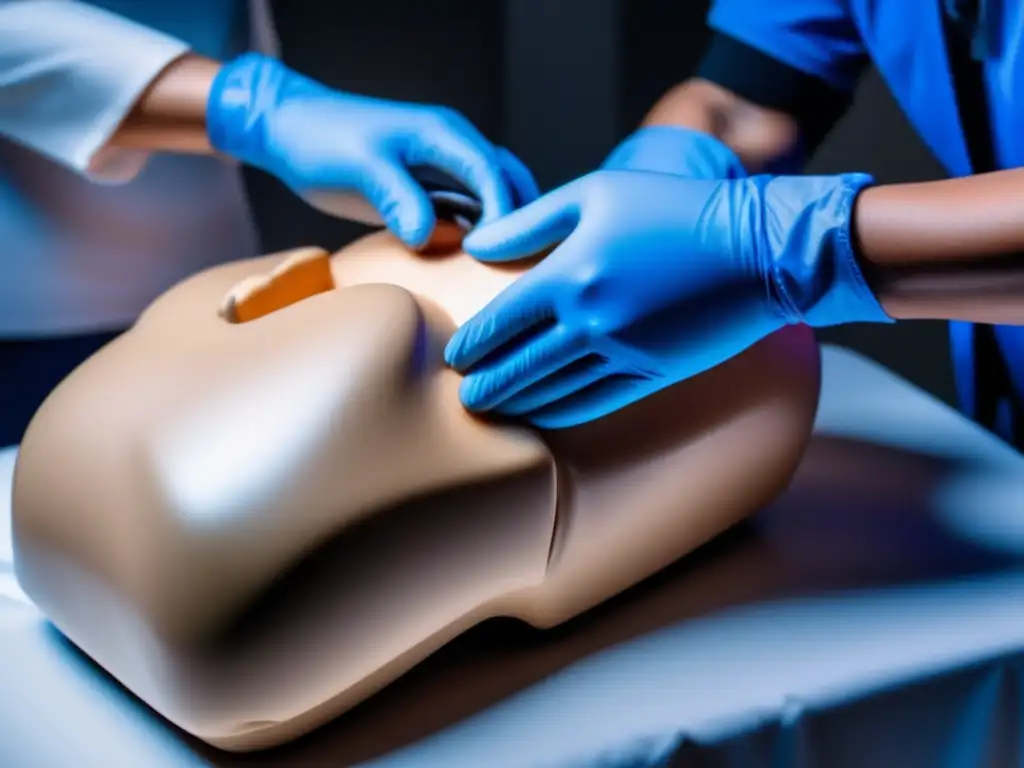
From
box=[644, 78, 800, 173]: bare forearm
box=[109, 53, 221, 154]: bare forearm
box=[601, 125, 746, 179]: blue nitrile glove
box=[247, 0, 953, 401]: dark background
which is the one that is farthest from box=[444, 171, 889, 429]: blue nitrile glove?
box=[247, 0, 953, 401]: dark background

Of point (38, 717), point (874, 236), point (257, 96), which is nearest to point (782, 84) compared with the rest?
point (874, 236)

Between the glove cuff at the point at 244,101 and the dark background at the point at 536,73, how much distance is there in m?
0.52

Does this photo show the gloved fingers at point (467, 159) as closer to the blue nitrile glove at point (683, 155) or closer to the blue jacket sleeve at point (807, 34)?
the blue nitrile glove at point (683, 155)

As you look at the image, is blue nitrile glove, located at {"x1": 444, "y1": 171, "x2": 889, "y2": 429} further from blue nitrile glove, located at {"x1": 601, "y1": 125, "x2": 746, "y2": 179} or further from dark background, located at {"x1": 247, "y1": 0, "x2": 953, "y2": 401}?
dark background, located at {"x1": 247, "y1": 0, "x2": 953, "y2": 401}

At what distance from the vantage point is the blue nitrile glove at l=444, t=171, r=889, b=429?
0.78m

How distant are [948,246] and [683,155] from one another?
1.23ft

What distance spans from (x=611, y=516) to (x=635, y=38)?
1.07m

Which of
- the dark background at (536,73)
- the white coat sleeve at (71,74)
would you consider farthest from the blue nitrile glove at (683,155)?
the dark background at (536,73)

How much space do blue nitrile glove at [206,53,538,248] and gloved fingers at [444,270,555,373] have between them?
0.15m

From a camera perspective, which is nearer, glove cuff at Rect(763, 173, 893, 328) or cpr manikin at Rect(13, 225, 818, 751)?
cpr manikin at Rect(13, 225, 818, 751)

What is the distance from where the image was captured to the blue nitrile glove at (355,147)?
3.12ft

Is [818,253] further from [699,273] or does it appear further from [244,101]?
[244,101]

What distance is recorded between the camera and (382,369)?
723 millimetres

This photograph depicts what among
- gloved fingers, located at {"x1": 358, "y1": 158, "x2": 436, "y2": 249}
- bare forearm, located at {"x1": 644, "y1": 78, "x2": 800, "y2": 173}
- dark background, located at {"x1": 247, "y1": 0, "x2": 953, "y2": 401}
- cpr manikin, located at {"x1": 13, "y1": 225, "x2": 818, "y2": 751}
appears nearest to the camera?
cpr manikin, located at {"x1": 13, "y1": 225, "x2": 818, "y2": 751}
